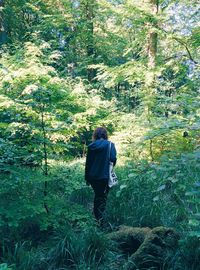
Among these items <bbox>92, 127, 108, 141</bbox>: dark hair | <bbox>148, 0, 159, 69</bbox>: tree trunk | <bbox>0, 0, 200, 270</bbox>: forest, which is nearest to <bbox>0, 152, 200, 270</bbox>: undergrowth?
<bbox>0, 0, 200, 270</bbox>: forest

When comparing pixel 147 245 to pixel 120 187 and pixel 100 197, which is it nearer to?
pixel 120 187

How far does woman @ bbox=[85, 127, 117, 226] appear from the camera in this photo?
20.1 ft

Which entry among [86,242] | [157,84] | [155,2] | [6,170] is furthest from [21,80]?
[86,242]

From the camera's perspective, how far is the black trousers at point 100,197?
621 centimetres

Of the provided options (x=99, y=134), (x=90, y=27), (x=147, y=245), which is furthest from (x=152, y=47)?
(x=147, y=245)

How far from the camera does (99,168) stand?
6125 millimetres

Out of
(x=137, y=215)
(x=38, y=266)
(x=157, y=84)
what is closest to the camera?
(x=38, y=266)

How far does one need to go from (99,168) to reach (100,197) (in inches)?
24.9

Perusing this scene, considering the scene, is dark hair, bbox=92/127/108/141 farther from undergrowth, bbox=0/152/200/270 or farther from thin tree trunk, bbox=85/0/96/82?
thin tree trunk, bbox=85/0/96/82

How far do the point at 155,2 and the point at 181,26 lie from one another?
1185 millimetres

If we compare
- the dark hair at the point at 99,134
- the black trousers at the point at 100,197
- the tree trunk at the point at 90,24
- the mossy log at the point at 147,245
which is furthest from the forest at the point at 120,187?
the tree trunk at the point at 90,24

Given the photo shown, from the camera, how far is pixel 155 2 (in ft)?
33.9

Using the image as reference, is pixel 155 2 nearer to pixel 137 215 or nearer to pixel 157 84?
pixel 157 84

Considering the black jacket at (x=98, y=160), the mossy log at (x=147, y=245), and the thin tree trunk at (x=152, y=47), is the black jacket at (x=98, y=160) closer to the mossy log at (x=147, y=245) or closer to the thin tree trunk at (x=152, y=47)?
the mossy log at (x=147, y=245)
